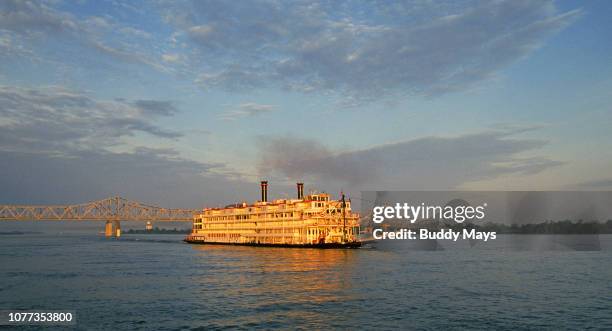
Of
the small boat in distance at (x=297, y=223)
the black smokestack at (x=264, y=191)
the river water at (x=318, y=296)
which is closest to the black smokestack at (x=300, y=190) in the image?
the small boat in distance at (x=297, y=223)

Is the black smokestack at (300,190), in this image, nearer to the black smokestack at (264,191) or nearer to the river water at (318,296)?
the black smokestack at (264,191)

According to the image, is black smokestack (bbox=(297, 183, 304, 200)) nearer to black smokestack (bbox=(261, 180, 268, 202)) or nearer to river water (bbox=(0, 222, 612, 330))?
black smokestack (bbox=(261, 180, 268, 202))

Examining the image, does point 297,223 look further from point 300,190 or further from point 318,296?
point 318,296

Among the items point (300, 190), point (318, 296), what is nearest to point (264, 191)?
point (300, 190)

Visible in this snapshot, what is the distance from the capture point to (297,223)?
116500 millimetres

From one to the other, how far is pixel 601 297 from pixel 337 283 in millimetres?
23798

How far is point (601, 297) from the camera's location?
46.7 meters

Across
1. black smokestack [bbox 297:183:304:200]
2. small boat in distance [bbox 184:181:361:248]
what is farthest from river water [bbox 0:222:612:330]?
black smokestack [bbox 297:183:304:200]

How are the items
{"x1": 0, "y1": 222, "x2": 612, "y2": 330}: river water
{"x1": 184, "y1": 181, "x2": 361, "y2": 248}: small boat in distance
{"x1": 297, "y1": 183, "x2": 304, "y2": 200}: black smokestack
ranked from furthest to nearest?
{"x1": 297, "y1": 183, "x2": 304, "y2": 200}: black smokestack, {"x1": 184, "y1": 181, "x2": 361, "y2": 248}: small boat in distance, {"x1": 0, "y1": 222, "x2": 612, "y2": 330}: river water

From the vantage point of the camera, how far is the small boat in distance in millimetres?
112625

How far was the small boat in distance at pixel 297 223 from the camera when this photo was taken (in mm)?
112625

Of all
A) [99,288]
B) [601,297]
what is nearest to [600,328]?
[601,297]

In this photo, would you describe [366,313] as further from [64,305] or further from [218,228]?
[218,228]

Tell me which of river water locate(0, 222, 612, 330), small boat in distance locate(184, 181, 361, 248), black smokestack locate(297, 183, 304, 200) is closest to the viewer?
river water locate(0, 222, 612, 330)
